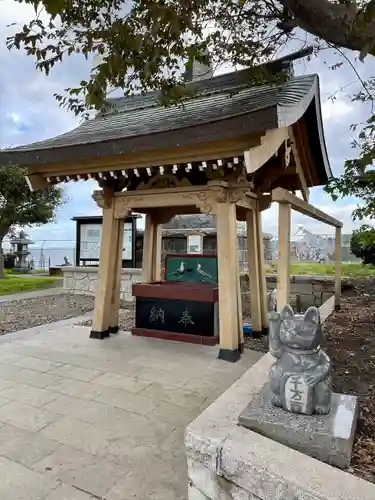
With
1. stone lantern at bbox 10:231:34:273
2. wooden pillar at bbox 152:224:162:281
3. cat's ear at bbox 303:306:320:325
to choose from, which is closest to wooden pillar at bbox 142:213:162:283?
wooden pillar at bbox 152:224:162:281

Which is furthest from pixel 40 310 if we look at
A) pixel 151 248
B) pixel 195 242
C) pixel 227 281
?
pixel 227 281

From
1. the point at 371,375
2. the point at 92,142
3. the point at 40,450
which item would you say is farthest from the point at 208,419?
the point at 92,142

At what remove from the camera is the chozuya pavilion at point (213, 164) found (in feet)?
11.1

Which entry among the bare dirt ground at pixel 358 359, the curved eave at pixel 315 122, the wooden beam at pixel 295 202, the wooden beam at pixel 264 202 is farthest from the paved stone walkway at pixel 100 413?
the curved eave at pixel 315 122

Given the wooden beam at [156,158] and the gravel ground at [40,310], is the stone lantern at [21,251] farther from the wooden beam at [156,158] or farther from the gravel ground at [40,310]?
the wooden beam at [156,158]

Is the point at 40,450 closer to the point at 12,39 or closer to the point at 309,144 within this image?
the point at 12,39

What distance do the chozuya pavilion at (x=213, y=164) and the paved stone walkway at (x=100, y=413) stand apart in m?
0.72

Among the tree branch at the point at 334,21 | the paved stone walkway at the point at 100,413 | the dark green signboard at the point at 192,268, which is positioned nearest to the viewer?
the tree branch at the point at 334,21

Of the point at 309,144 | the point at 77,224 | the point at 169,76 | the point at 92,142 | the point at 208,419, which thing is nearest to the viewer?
the point at 208,419

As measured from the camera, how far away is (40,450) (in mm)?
2246

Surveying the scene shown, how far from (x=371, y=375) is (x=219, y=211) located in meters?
2.38

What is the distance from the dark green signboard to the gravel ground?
7.36 feet

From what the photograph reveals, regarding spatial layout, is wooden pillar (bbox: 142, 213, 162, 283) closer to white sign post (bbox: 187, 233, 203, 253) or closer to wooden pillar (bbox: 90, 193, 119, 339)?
wooden pillar (bbox: 90, 193, 119, 339)

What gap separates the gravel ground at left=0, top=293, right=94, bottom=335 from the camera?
6.22 meters
